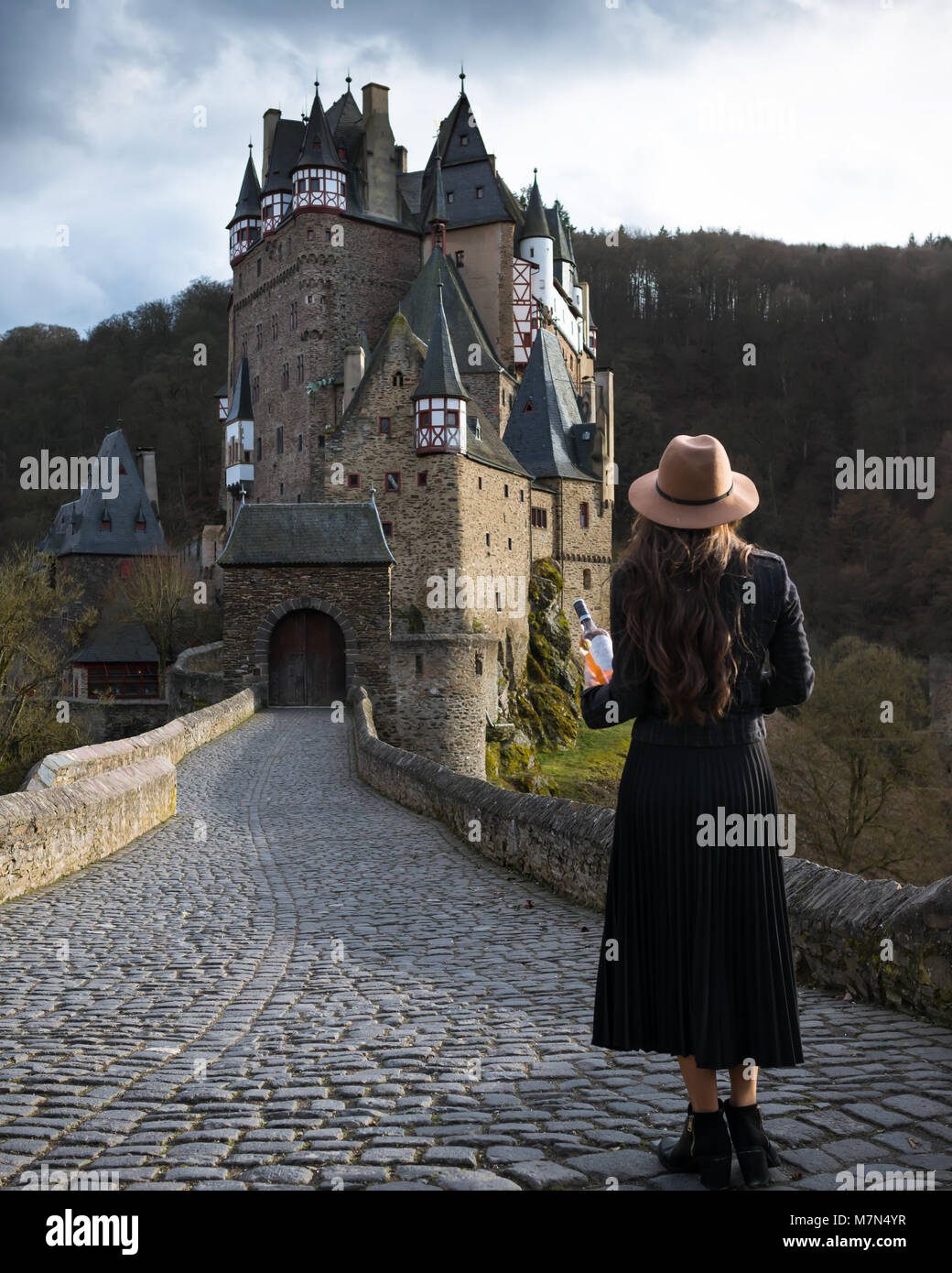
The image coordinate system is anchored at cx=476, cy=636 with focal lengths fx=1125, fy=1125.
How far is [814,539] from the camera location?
69.8 metres

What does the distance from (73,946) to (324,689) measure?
83.1 ft

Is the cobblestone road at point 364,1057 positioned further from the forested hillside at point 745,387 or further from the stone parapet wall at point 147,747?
the forested hillside at point 745,387

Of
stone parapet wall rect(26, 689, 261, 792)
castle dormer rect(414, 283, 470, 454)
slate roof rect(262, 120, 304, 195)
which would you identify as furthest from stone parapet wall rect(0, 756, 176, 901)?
slate roof rect(262, 120, 304, 195)

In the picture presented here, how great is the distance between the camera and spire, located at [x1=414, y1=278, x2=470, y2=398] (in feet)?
122

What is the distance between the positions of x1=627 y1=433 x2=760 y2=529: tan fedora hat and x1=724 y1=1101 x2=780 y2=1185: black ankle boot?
64.1 inches

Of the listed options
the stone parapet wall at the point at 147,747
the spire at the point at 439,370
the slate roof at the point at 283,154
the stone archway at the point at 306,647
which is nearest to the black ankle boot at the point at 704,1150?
the stone parapet wall at the point at 147,747

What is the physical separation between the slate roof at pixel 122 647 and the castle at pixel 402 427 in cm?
713

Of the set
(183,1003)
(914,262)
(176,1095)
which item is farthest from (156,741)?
(914,262)

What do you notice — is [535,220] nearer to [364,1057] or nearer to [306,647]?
[306,647]

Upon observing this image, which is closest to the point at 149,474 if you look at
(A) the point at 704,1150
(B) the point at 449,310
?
(B) the point at 449,310

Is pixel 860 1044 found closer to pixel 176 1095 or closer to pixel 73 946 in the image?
pixel 176 1095

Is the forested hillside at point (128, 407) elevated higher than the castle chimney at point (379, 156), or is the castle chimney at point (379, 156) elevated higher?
the castle chimney at point (379, 156)

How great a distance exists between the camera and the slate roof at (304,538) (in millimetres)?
31953

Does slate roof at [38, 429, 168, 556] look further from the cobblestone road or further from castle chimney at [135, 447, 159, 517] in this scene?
the cobblestone road
